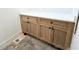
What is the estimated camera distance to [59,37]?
5.48 feet

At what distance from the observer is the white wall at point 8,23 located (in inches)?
71.3

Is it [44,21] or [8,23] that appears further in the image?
[8,23]

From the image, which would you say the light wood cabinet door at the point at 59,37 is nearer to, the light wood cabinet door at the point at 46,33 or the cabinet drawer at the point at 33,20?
the light wood cabinet door at the point at 46,33

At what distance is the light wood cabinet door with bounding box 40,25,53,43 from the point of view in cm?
180

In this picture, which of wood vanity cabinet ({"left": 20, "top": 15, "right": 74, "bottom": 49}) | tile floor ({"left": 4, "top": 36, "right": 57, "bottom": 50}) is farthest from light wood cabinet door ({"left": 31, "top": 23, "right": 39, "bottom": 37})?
tile floor ({"left": 4, "top": 36, "right": 57, "bottom": 50})

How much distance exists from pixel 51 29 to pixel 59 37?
A: 0.82 ft

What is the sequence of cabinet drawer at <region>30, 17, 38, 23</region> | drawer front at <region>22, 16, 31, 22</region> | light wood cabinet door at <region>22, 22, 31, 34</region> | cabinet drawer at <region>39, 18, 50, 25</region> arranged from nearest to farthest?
cabinet drawer at <region>39, 18, 50, 25</region> < cabinet drawer at <region>30, 17, 38, 23</region> < drawer front at <region>22, 16, 31, 22</region> < light wood cabinet door at <region>22, 22, 31, 34</region>

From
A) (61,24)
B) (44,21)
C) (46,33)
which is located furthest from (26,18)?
(61,24)

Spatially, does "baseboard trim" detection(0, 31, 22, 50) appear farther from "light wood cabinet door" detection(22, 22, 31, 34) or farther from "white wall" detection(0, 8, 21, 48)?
"light wood cabinet door" detection(22, 22, 31, 34)

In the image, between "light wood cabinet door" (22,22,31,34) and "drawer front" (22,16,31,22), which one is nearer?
"drawer front" (22,16,31,22)

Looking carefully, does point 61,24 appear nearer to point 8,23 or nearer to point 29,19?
point 29,19
